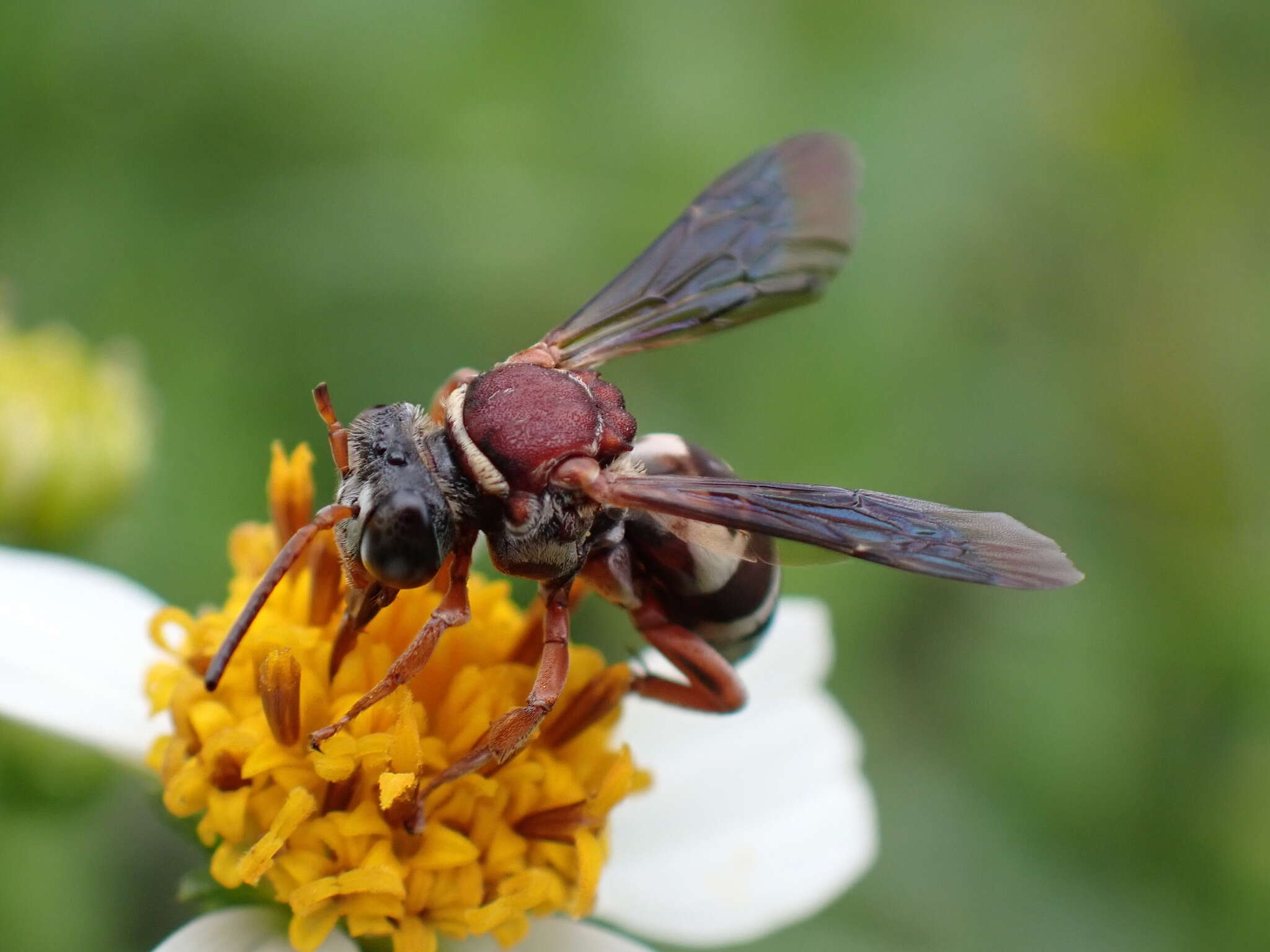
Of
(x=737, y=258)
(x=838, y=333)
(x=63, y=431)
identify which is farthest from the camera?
(x=838, y=333)

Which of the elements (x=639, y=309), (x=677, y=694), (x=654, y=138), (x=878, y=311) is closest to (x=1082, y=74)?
(x=878, y=311)

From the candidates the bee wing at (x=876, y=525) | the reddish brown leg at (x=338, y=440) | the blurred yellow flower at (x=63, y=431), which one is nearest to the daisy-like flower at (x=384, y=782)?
the reddish brown leg at (x=338, y=440)

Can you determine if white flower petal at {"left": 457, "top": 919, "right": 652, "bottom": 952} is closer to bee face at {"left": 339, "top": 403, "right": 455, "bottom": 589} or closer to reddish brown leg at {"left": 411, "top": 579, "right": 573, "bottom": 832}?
reddish brown leg at {"left": 411, "top": 579, "right": 573, "bottom": 832}

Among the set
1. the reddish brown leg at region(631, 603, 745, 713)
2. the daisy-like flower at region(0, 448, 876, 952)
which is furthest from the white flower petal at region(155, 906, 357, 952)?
the reddish brown leg at region(631, 603, 745, 713)

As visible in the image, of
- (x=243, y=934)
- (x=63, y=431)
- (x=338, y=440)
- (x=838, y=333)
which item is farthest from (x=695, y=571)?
(x=838, y=333)

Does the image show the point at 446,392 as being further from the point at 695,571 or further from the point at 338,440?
the point at 695,571
